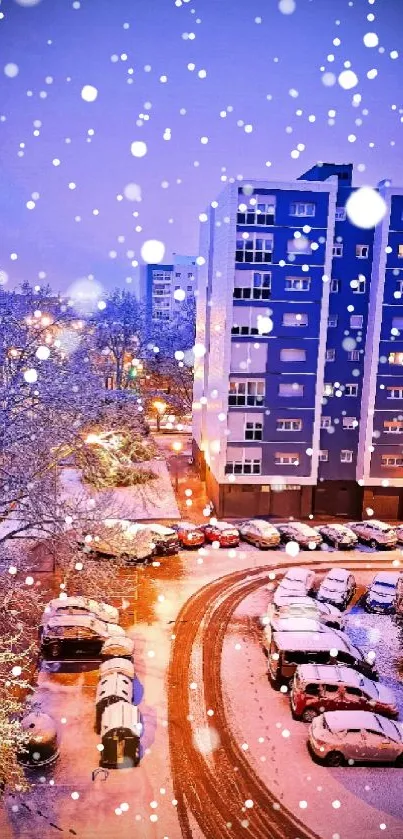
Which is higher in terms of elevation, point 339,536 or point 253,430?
point 253,430

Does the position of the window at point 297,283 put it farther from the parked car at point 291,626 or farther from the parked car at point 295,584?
the parked car at point 291,626

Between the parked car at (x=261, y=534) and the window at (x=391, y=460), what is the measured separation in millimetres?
9235

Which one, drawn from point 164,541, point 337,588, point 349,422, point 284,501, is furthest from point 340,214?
point 337,588

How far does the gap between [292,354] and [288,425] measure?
4087 mm

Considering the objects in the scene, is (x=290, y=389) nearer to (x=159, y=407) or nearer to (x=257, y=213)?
(x=257, y=213)

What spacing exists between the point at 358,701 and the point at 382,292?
2434 cm

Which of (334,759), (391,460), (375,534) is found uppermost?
(391,460)

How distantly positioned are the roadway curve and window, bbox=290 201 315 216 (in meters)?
22.9

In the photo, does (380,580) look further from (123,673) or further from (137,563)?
(123,673)

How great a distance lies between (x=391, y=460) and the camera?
36625 mm

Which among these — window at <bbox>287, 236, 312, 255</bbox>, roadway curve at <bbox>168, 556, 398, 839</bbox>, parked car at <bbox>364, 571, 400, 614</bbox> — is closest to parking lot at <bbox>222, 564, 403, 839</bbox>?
roadway curve at <bbox>168, 556, 398, 839</bbox>

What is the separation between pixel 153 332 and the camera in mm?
75875

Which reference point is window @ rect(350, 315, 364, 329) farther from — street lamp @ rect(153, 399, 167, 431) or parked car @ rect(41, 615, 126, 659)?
street lamp @ rect(153, 399, 167, 431)

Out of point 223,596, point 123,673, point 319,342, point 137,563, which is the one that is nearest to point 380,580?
point 223,596
